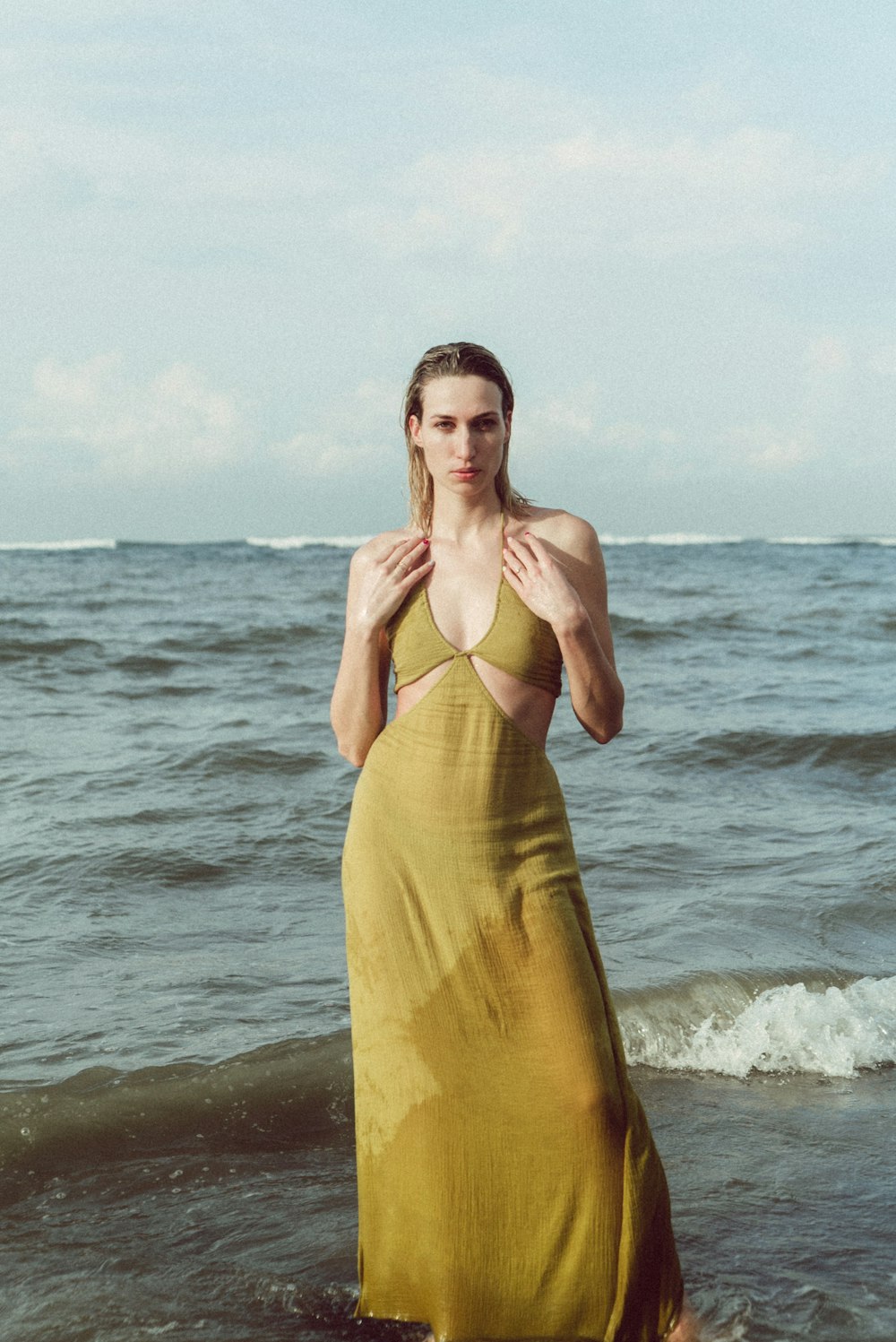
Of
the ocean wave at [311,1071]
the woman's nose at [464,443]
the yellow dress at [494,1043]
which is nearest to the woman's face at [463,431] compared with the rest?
the woman's nose at [464,443]

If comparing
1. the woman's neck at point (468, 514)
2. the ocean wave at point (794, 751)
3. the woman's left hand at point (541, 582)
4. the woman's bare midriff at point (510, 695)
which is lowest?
the ocean wave at point (794, 751)

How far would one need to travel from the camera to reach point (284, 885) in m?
7.61

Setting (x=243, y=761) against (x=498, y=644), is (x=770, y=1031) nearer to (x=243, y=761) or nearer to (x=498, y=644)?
(x=498, y=644)

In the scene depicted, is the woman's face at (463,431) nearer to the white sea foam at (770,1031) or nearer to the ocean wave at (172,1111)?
the ocean wave at (172,1111)

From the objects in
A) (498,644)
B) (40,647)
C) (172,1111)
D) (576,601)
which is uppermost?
(576,601)

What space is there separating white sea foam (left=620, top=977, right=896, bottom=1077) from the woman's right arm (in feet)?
8.98

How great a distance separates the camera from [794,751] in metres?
11.4

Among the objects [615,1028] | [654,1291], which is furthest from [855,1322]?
[615,1028]

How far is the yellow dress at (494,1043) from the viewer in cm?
304

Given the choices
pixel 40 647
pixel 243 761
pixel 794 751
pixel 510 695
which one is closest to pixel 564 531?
pixel 510 695

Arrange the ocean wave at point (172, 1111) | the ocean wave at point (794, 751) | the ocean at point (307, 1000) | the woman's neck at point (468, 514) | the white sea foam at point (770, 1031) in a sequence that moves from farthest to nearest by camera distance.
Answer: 1. the ocean wave at point (794, 751)
2. the white sea foam at point (770, 1031)
3. the ocean wave at point (172, 1111)
4. the ocean at point (307, 1000)
5. the woman's neck at point (468, 514)

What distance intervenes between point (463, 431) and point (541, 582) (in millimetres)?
420

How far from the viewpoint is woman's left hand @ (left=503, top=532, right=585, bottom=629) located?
306 cm

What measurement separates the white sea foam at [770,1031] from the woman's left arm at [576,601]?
2.58 meters
